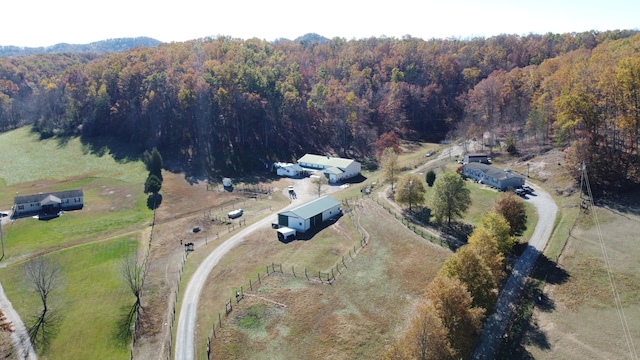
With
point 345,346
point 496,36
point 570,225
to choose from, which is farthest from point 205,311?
point 496,36

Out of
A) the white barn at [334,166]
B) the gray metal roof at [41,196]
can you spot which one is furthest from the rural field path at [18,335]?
the white barn at [334,166]

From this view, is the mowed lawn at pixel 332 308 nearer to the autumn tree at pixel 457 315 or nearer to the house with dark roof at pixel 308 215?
the house with dark roof at pixel 308 215

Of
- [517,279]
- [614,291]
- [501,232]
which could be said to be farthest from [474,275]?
[614,291]

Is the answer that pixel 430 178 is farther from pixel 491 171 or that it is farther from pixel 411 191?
pixel 411 191

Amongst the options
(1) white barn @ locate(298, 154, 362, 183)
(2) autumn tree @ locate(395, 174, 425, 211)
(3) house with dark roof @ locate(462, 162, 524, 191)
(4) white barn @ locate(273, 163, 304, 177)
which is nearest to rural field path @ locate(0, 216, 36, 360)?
(2) autumn tree @ locate(395, 174, 425, 211)

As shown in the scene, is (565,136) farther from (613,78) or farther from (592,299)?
(592,299)
